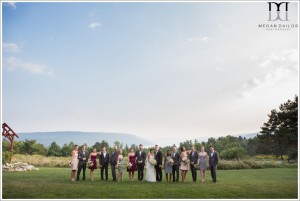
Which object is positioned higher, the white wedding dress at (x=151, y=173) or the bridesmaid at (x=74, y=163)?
the bridesmaid at (x=74, y=163)

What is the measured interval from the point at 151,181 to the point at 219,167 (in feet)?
37.3

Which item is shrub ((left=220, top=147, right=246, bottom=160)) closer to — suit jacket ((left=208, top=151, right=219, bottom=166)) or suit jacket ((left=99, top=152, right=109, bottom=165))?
suit jacket ((left=208, top=151, right=219, bottom=166))

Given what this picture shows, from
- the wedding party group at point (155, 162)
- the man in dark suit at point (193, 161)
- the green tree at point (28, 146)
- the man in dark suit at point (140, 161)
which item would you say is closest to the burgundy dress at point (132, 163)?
the wedding party group at point (155, 162)

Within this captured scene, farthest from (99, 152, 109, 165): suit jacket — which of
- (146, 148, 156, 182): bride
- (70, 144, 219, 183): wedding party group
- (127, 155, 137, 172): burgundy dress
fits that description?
(146, 148, 156, 182): bride

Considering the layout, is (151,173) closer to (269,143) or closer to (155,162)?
(155,162)

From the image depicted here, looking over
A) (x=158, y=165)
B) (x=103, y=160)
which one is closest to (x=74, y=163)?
(x=103, y=160)

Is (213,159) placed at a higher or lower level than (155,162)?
higher

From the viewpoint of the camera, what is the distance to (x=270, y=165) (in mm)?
25359

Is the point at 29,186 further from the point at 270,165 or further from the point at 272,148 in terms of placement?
the point at 272,148

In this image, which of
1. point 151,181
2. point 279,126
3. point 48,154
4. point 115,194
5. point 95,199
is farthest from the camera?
point 48,154

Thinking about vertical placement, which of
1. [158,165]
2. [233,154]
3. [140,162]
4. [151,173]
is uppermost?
[140,162]

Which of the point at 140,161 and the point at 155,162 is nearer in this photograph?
the point at 155,162

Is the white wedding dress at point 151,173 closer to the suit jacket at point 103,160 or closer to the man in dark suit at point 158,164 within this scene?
the man in dark suit at point 158,164

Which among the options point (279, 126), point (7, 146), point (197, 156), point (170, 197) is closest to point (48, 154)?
point (7, 146)
